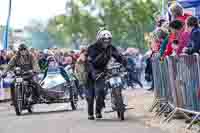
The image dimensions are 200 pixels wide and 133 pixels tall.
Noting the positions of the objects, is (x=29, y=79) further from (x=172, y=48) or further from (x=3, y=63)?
(x=3, y=63)

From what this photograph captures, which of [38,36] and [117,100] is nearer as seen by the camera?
[117,100]

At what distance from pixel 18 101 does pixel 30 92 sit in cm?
55

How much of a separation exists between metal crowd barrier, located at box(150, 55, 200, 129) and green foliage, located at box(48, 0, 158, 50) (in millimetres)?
41624

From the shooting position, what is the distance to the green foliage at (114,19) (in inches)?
2377

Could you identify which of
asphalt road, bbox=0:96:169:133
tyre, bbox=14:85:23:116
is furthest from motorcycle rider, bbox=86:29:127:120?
tyre, bbox=14:85:23:116

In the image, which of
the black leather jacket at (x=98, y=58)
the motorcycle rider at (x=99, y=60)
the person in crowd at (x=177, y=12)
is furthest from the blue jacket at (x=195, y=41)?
the black leather jacket at (x=98, y=58)

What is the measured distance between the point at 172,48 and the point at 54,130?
2.73 m

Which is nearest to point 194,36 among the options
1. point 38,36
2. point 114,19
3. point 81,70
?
point 81,70

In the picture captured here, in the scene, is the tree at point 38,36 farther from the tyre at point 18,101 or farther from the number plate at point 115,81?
the number plate at point 115,81

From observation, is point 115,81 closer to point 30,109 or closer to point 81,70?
point 30,109

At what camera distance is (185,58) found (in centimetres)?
1187

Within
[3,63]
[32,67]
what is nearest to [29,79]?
[32,67]

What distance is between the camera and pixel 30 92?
18.6 metres

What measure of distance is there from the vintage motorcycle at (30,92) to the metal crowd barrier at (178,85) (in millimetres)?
4363
